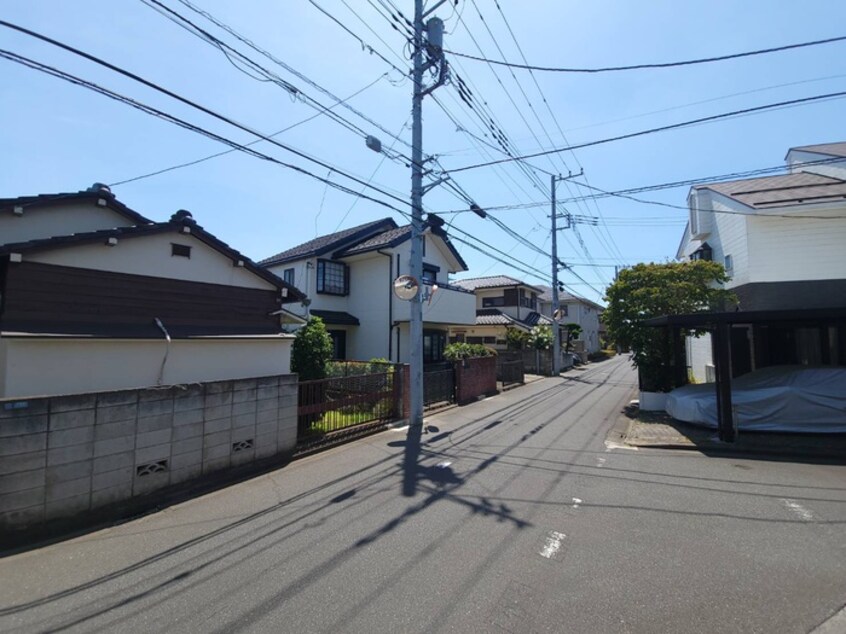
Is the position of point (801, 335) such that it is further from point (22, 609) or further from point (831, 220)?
point (22, 609)

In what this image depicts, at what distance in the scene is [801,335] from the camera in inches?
495

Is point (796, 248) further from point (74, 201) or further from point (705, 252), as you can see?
point (74, 201)

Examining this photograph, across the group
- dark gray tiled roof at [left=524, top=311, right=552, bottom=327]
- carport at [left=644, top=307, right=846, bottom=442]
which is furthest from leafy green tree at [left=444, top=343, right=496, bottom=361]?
dark gray tiled roof at [left=524, top=311, right=552, bottom=327]

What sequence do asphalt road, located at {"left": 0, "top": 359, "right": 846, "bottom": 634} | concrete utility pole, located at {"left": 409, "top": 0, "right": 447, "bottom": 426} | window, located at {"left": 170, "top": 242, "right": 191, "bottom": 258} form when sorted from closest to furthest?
A: asphalt road, located at {"left": 0, "top": 359, "right": 846, "bottom": 634}, window, located at {"left": 170, "top": 242, "right": 191, "bottom": 258}, concrete utility pole, located at {"left": 409, "top": 0, "right": 447, "bottom": 426}

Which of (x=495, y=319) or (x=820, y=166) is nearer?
(x=820, y=166)

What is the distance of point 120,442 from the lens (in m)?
4.96

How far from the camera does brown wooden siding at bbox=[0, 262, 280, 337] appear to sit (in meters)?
6.37

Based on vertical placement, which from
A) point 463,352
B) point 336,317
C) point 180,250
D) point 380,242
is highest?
point 380,242

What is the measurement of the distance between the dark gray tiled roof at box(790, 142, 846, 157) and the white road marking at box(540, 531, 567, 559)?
18.8 m

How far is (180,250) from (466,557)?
811cm

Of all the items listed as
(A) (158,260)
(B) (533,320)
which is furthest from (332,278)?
(B) (533,320)

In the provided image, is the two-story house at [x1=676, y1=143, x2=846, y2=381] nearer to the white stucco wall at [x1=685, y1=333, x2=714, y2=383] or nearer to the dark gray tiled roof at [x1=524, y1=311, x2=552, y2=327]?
the white stucco wall at [x1=685, y1=333, x2=714, y2=383]

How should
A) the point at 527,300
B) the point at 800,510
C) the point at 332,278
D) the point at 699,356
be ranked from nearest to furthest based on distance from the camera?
the point at 800,510 → the point at 332,278 → the point at 699,356 → the point at 527,300

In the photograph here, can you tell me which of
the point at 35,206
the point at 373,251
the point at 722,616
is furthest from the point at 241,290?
the point at 722,616
